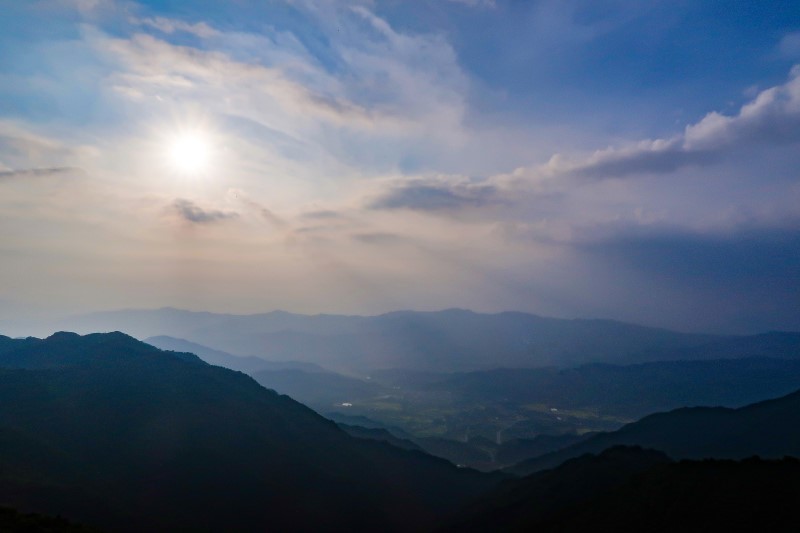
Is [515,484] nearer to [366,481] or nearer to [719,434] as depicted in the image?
[366,481]

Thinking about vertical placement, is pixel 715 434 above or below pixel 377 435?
above

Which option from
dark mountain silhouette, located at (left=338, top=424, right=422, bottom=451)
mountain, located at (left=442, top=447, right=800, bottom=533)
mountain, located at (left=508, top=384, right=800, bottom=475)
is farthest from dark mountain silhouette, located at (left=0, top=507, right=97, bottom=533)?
mountain, located at (left=508, top=384, right=800, bottom=475)

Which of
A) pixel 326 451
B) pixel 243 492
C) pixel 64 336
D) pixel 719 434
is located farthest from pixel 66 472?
pixel 719 434

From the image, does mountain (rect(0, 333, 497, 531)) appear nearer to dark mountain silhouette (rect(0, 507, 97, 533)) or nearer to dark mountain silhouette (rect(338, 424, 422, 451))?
dark mountain silhouette (rect(0, 507, 97, 533))

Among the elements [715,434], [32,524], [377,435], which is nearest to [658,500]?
[32,524]

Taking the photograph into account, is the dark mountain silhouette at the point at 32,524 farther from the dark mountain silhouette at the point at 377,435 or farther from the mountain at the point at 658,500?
the dark mountain silhouette at the point at 377,435

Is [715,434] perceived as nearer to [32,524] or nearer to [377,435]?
[377,435]
